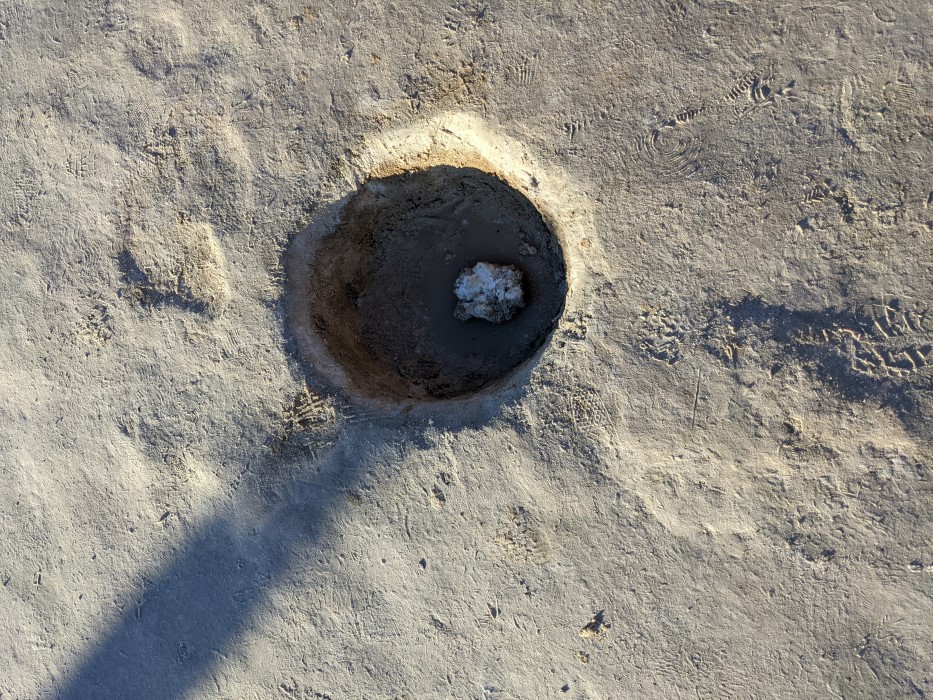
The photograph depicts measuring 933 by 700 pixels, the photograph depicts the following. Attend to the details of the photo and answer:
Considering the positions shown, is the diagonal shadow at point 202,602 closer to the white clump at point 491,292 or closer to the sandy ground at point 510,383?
the sandy ground at point 510,383

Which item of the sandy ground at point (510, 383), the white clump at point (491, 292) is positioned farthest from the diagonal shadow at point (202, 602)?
the white clump at point (491, 292)

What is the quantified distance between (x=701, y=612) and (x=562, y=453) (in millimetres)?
1229

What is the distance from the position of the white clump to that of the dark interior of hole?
0.25 feet

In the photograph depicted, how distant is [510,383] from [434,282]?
42.0 inches

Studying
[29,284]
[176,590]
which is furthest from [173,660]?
[29,284]

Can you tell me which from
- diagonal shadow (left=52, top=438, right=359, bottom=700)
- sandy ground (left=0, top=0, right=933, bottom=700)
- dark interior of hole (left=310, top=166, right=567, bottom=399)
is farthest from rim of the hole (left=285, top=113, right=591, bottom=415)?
diagonal shadow (left=52, top=438, right=359, bottom=700)

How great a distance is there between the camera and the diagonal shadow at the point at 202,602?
3135mm

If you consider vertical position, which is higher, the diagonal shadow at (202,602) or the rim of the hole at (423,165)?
the rim of the hole at (423,165)

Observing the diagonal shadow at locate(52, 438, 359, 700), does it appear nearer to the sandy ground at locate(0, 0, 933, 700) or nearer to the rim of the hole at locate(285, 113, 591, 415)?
the sandy ground at locate(0, 0, 933, 700)

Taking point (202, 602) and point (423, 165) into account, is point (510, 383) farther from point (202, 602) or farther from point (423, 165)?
point (202, 602)

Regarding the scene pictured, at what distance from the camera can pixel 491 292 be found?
3537mm

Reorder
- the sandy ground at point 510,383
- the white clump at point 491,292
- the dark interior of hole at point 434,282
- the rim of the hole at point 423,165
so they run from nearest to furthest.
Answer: the sandy ground at point 510,383 < the rim of the hole at point 423,165 < the dark interior of hole at point 434,282 < the white clump at point 491,292

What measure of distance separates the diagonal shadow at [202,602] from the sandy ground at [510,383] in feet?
0.07

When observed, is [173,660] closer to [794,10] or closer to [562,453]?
[562,453]
